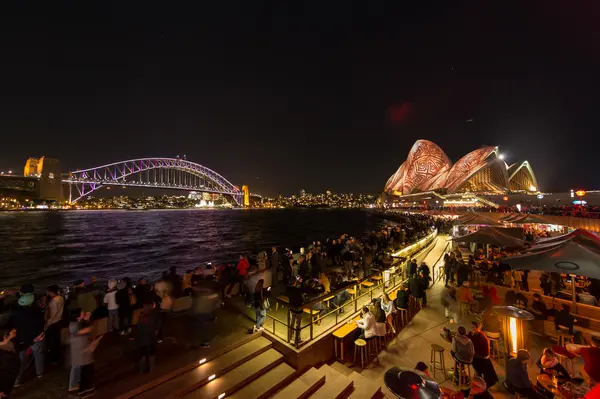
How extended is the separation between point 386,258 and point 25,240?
4101cm

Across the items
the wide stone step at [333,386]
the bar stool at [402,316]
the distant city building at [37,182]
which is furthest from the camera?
the distant city building at [37,182]

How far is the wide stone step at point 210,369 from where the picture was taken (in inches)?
148

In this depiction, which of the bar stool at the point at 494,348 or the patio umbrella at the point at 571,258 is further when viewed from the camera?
the bar stool at the point at 494,348

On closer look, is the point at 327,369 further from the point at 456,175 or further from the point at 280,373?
the point at 456,175

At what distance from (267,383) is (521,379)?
3671 mm

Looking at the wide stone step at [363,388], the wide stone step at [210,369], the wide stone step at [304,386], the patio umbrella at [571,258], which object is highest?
the patio umbrella at [571,258]

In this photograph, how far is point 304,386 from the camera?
4246 millimetres

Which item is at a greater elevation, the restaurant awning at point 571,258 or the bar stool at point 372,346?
the restaurant awning at point 571,258

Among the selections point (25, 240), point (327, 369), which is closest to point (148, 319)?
point (327, 369)

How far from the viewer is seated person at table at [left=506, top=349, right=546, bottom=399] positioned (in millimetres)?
3635

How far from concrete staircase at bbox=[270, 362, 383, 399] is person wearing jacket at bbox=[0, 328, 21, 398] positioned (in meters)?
3.32

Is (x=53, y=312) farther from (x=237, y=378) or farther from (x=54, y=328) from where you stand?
(x=237, y=378)

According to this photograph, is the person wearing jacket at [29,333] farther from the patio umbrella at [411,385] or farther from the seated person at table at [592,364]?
the seated person at table at [592,364]

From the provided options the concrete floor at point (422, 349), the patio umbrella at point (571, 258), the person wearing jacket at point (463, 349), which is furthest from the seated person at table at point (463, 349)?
the patio umbrella at point (571, 258)
